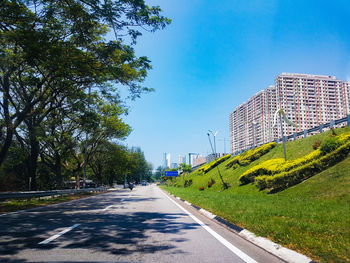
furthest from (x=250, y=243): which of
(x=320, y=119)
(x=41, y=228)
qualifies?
(x=320, y=119)

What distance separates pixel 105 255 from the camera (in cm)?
421

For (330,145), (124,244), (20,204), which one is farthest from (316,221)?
(20,204)

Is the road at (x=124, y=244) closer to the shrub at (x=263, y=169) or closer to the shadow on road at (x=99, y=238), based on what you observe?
the shadow on road at (x=99, y=238)

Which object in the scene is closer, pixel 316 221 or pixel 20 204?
pixel 316 221

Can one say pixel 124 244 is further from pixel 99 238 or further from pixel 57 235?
pixel 57 235

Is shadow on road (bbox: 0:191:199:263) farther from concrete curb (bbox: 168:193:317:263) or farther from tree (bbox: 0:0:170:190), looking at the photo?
tree (bbox: 0:0:170:190)

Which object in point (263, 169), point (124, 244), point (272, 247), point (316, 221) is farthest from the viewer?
point (263, 169)

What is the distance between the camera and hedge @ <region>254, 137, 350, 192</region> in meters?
14.3

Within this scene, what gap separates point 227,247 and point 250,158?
2415cm

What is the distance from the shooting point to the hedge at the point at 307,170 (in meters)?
14.3

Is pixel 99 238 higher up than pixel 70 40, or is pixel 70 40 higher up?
pixel 70 40

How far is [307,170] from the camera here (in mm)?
14727

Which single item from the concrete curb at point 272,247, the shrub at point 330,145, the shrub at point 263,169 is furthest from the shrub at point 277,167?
the concrete curb at point 272,247

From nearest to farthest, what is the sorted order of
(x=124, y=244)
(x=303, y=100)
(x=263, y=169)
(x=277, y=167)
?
(x=124, y=244), (x=277, y=167), (x=263, y=169), (x=303, y=100)
